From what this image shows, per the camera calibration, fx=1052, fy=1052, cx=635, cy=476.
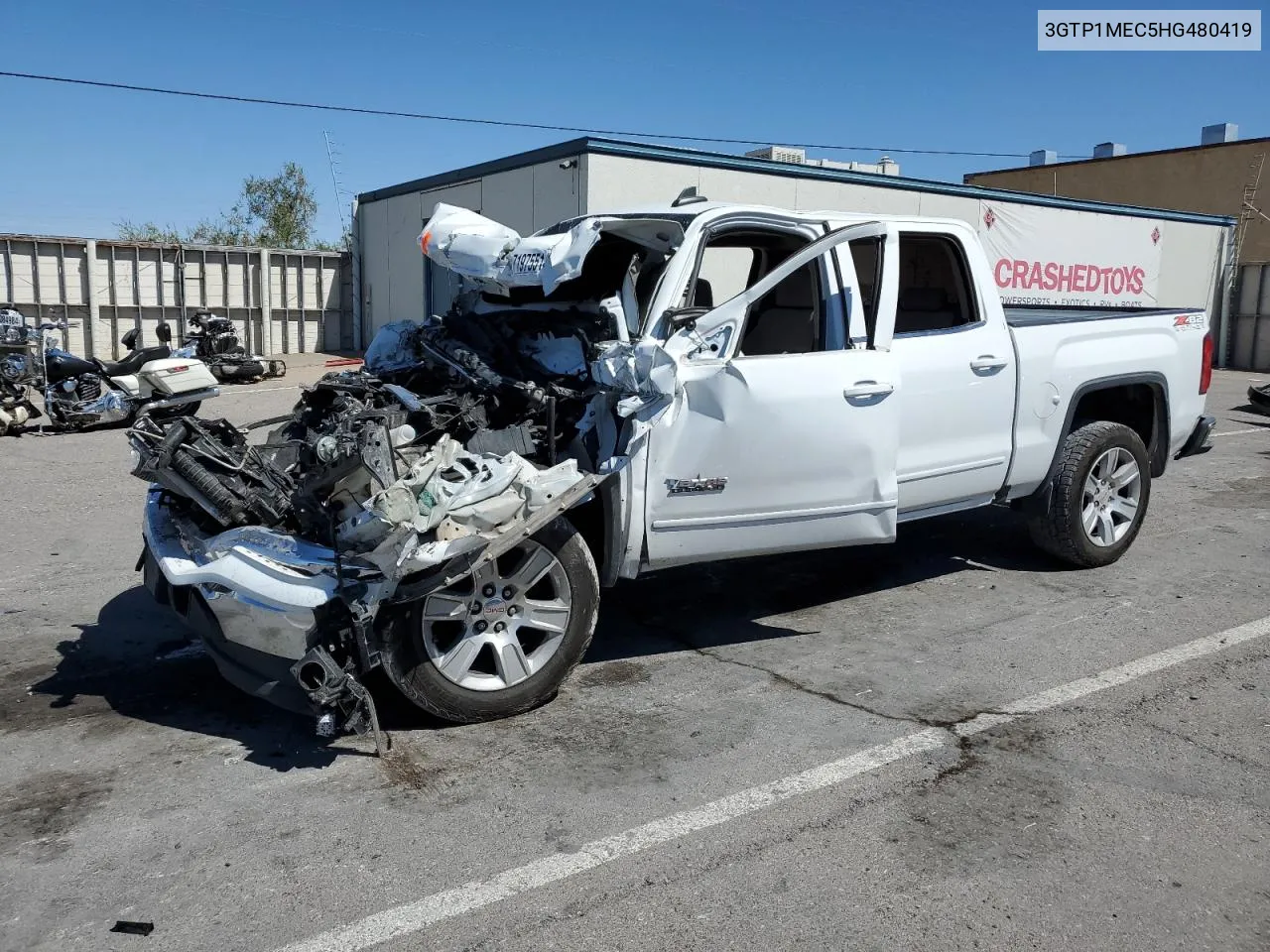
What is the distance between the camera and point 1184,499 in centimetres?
877

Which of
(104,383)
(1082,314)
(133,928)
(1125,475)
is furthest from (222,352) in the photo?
(133,928)

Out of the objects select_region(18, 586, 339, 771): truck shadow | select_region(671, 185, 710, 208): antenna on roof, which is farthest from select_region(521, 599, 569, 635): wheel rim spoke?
select_region(671, 185, 710, 208): antenna on roof

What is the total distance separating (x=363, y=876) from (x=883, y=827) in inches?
65.3

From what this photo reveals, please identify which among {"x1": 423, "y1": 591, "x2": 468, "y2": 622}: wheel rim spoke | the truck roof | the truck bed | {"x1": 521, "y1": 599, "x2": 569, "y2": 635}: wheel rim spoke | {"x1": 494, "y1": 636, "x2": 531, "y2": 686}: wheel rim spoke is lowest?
{"x1": 494, "y1": 636, "x2": 531, "y2": 686}: wheel rim spoke

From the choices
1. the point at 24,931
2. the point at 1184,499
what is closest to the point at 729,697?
the point at 24,931

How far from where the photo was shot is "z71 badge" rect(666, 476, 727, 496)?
15.1 ft

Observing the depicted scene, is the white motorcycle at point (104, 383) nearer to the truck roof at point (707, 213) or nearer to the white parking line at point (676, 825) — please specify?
the truck roof at point (707, 213)

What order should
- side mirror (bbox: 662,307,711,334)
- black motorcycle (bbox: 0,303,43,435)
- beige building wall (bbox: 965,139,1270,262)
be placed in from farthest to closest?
beige building wall (bbox: 965,139,1270,262), black motorcycle (bbox: 0,303,43,435), side mirror (bbox: 662,307,711,334)

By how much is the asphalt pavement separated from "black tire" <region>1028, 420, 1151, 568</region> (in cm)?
47

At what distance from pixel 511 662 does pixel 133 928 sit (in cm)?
167

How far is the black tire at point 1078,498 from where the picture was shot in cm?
626

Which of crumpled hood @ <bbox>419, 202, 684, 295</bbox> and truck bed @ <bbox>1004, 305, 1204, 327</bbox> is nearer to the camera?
crumpled hood @ <bbox>419, 202, 684, 295</bbox>

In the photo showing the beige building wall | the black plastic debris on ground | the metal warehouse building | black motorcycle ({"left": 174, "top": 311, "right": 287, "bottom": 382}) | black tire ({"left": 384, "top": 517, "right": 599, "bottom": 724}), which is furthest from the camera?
the beige building wall

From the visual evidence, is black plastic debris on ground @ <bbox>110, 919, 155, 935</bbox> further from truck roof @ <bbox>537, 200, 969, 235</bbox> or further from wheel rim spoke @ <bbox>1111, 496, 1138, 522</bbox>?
wheel rim spoke @ <bbox>1111, 496, 1138, 522</bbox>
